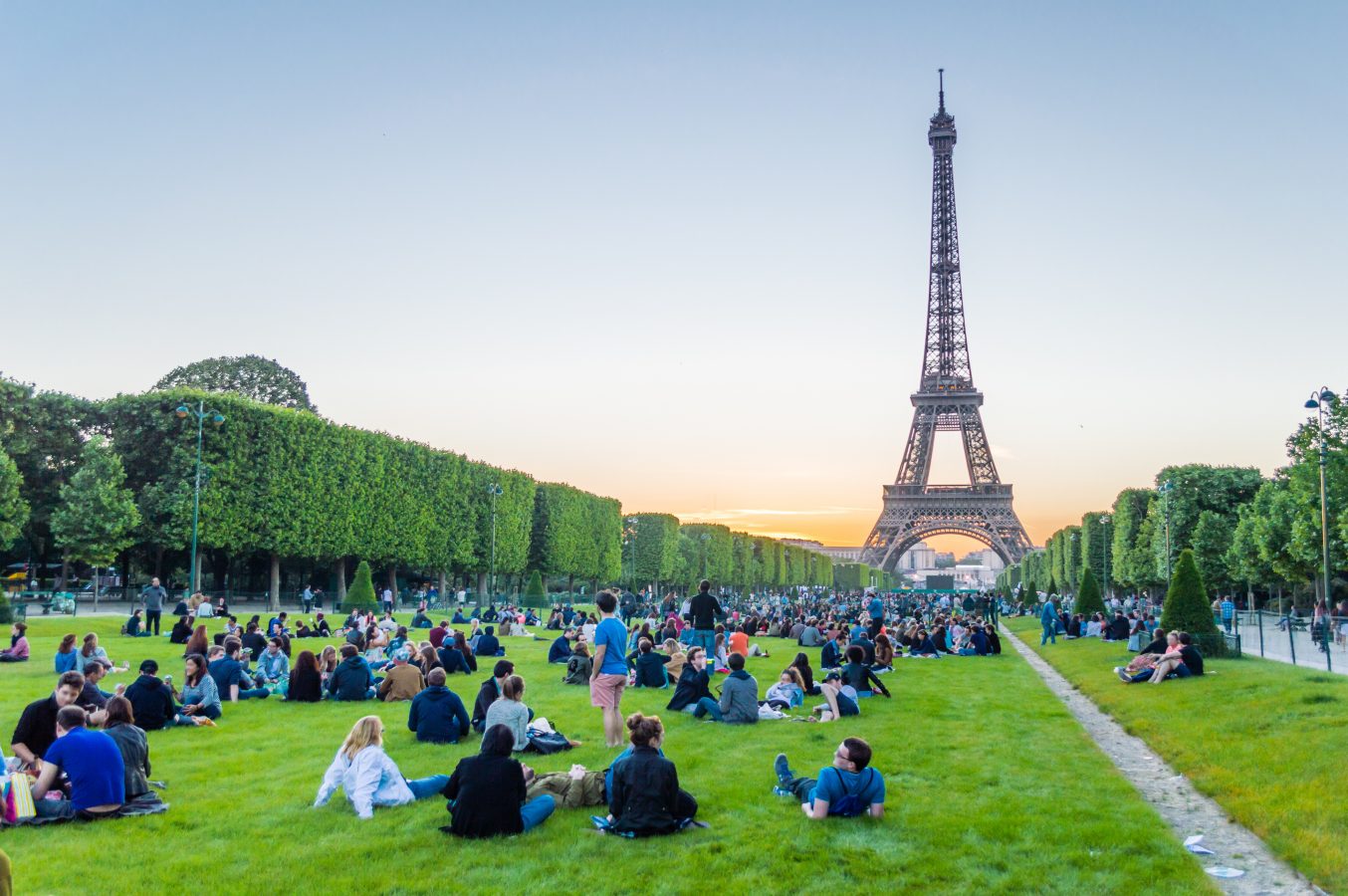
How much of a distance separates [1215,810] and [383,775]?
8.78 meters

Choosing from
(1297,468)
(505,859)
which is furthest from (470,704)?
(1297,468)

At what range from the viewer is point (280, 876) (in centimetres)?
817

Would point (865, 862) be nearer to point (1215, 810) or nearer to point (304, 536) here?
point (1215, 810)

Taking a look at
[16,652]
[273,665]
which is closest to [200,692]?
[273,665]

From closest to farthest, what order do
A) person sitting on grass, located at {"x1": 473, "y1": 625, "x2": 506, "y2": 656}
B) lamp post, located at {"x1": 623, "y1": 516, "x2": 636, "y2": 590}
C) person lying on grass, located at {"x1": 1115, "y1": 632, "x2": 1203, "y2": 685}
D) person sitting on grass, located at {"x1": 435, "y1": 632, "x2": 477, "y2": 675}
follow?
1. person lying on grass, located at {"x1": 1115, "y1": 632, "x2": 1203, "y2": 685}
2. person sitting on grass, located at {"x1": 435, "y1": 632, "x2": 477, "y2": 675}
3. person sitting on grass, located at {"x1": 473, "y1": 625, "x2": 506, "y2": 656}
4. lamp post, located at {"x1": 623, "y1": 516, "x2": 636, "y2": 590}

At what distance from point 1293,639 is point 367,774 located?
24.7 m

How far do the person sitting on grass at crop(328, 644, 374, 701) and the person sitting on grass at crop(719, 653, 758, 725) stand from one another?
6.34m

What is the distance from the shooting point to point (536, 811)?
965 centimetres

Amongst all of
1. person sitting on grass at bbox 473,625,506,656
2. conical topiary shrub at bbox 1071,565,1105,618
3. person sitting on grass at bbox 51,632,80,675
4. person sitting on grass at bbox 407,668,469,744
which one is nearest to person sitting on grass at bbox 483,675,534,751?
person sitting on grass at bbox 407,668,469,744

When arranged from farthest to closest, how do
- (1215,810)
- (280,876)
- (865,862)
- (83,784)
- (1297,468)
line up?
(1297,468)
(1215,810)
(83,784)
(865,862)
(280,876)

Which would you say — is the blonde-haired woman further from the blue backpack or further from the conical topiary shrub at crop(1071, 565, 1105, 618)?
the conical topiary shrub at crop(1071, 565, 1105, 618)

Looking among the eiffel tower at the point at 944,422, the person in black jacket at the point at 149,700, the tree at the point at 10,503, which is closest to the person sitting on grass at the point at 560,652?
the person in black jacket at the point at 149,700

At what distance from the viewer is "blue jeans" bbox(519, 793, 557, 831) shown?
9555 millimetres

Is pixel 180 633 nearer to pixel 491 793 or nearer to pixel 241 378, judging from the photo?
pixel 491 793
